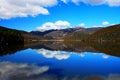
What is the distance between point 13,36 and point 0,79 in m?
142

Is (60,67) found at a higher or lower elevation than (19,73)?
lower

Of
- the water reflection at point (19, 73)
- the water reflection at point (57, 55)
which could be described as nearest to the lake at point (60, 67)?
the water reflection at point (19, 73)

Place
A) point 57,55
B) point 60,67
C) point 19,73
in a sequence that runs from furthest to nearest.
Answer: point 57,55 < point 60,67 < point 19,73

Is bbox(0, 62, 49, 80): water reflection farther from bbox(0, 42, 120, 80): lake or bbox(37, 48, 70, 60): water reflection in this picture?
bbox(37, 48, 70, 60): water reflection

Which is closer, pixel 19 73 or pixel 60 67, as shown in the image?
pixel 19 73

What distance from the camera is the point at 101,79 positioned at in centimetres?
2077

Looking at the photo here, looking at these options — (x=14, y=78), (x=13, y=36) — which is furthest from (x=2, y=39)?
(x=14, y=78)

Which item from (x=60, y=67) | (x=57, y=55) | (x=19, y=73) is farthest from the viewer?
(x=57, y=55)

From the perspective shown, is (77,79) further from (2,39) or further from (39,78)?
(2,39)

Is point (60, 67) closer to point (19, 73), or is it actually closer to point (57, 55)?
point (19, 73)

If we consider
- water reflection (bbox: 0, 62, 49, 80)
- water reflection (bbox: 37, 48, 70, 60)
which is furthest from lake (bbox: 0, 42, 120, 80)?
water reflection (bbox: 37, 48, 70, 60)

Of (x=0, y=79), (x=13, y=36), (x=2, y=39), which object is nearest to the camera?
(x=0, y=79)

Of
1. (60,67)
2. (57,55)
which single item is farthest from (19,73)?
(57,55)

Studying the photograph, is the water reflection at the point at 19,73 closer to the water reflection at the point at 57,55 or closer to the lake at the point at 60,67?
the lake at the point at 60,67
